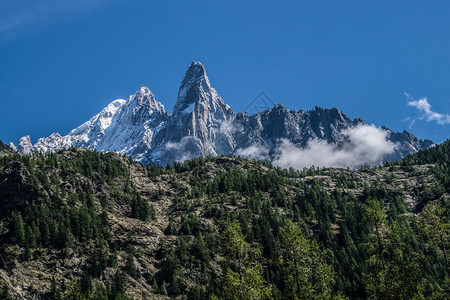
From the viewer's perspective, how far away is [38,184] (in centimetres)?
17712

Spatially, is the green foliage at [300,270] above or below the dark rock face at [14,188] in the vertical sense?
below

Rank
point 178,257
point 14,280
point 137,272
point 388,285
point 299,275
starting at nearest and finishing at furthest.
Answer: point 388,285, point 299,275, point 14,280, point 137,272, point 178,257

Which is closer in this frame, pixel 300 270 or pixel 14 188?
pixel 300 270

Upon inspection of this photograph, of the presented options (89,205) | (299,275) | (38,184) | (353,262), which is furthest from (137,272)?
(299,275)

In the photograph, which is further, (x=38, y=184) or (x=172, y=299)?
(x=38, y=184)

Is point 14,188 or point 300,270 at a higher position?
point 14,188

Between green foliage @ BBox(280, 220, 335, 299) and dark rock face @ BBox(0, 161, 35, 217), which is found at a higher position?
dark rock face @ BBox(0, 161, 35, 217)

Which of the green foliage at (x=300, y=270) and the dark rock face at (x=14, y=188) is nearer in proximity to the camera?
the green foliage at (x=300, y=270)

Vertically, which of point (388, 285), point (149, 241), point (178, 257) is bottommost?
point (388, 285)

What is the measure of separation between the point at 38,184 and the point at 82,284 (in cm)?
6920

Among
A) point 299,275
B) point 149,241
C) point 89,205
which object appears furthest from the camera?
point 89,205

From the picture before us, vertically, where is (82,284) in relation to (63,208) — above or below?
below

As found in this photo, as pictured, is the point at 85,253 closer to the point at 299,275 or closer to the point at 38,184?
the point at 38,184

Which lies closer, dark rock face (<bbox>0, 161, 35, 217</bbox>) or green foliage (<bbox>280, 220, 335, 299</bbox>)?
green foliage (<bbox>280, 220, 335, 299</bbox>)
